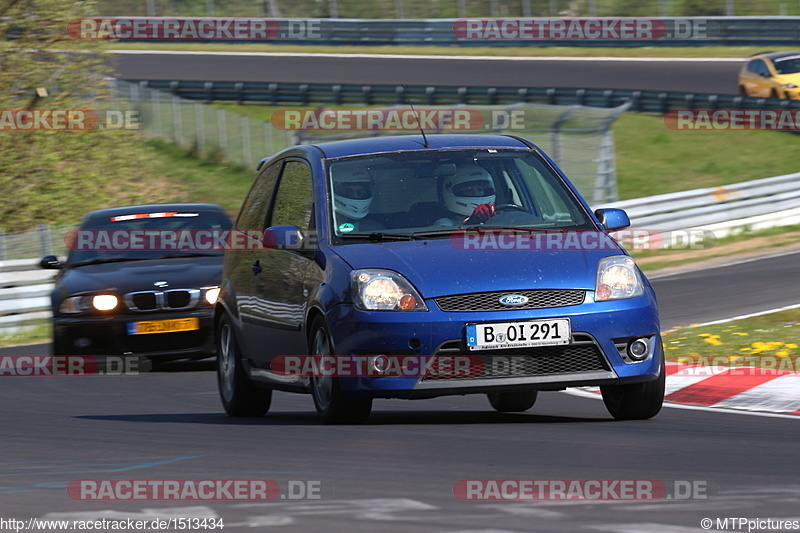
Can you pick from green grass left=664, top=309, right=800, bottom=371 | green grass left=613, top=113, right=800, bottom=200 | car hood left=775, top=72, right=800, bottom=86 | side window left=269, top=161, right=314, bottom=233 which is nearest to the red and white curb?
green grass left=664, top=309, right=800, bottom=371

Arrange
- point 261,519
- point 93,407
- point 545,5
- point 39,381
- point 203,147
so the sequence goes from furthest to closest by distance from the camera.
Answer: point 545,5 → point 203,147 → point 39,381 → point 93,407 → point 261,519

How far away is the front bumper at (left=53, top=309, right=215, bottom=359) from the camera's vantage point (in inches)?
503

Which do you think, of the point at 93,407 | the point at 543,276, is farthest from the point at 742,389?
the point at 93,407

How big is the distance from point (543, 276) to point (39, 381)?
20.6 feet

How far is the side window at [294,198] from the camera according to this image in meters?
8.60

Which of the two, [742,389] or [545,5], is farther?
[545,5]

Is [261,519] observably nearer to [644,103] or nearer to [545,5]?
[644,103]

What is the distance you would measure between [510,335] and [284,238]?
1582mm

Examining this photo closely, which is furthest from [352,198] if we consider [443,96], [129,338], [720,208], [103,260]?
[443,96]

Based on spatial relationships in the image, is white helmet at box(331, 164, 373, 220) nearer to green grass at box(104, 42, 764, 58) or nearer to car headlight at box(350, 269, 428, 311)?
car headlight at box(350, 269, 428, 311)

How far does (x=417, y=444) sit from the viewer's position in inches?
282

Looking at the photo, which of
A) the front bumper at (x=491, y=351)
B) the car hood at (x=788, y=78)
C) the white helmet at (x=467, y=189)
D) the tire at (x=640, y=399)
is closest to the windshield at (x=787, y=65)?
the car hood at (x=788, y=78)

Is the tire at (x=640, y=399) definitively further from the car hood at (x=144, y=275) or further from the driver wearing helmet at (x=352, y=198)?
the car hood at (x=144, y=275)

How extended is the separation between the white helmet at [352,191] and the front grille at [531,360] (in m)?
1.21
